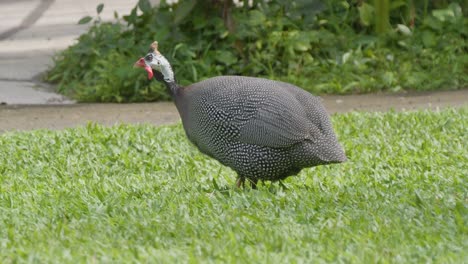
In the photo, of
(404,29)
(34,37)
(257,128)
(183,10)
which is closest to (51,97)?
(183,10)

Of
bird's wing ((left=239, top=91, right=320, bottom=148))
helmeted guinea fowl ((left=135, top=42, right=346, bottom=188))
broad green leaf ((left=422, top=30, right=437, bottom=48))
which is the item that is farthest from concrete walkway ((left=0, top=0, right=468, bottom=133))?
bird's wing ((left=239, top=91, right=320, bottom=148))

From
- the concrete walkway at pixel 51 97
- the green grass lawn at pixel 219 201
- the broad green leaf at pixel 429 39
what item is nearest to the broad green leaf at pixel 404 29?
the broad green leaf at pixel 429 39

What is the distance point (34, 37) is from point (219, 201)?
334 inches

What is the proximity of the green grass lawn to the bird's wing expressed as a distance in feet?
0.97

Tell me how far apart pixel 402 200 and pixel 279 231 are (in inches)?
39.8

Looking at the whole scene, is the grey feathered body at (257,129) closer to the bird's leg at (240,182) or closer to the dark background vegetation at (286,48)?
the bird's leg at (240,182)

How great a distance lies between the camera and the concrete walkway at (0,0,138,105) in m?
11.7

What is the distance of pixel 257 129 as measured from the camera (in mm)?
6363

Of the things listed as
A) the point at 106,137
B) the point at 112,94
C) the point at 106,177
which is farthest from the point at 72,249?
the point at 112,94

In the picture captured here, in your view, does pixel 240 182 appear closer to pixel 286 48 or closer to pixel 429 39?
pixel 286 48

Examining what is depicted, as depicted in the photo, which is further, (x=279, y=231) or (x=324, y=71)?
(x=324, y=71)

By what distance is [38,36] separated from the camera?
14266mm

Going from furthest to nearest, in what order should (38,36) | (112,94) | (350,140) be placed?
(38,36)
(112,94)
(350,140)

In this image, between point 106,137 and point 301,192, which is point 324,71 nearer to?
point 106,137
